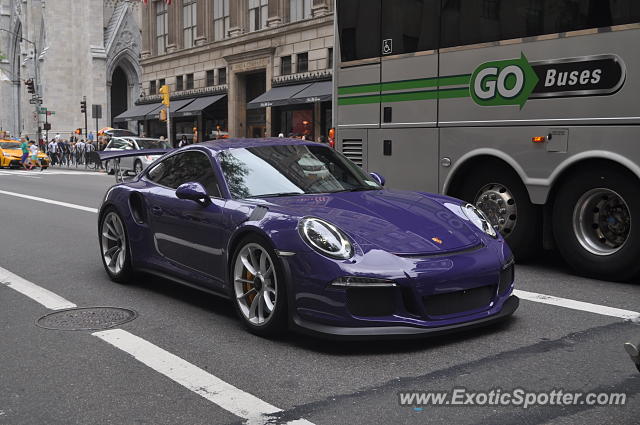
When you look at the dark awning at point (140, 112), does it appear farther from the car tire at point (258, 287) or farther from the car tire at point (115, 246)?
the car tire at point (258, 287)

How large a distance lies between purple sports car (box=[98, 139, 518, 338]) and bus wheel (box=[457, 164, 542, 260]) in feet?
6.69

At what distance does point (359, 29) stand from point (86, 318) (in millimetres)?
5340

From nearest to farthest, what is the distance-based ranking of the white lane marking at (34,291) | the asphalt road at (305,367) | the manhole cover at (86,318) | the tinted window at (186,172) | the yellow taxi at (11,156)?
the asphalt road at (305,367) < the manhole cover at (86,318) < the tinted window at (186,172) < the white lane marking at (34,291) < the yellow taxi at (11,156)

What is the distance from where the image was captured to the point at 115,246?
285 inches

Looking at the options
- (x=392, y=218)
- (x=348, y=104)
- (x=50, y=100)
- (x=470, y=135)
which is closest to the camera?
(x=392, y=218)

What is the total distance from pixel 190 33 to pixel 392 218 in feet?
135

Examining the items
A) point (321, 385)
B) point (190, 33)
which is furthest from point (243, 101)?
point (321, 385)

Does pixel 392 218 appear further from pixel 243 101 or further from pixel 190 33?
pixel 190 33

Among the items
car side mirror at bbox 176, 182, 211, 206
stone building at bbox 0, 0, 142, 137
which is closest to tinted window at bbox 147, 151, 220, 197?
car side mirror at bbox 176, 182, 211, 206

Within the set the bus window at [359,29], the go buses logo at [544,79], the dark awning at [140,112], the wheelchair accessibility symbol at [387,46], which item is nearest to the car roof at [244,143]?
the go buses logo at [544,79]

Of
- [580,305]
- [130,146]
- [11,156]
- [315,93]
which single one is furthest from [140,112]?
[580,305]

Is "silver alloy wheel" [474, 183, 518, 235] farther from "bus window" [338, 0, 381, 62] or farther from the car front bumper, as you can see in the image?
the car front bumper

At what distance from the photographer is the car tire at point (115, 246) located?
6.97m

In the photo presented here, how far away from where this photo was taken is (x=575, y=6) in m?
7.04
